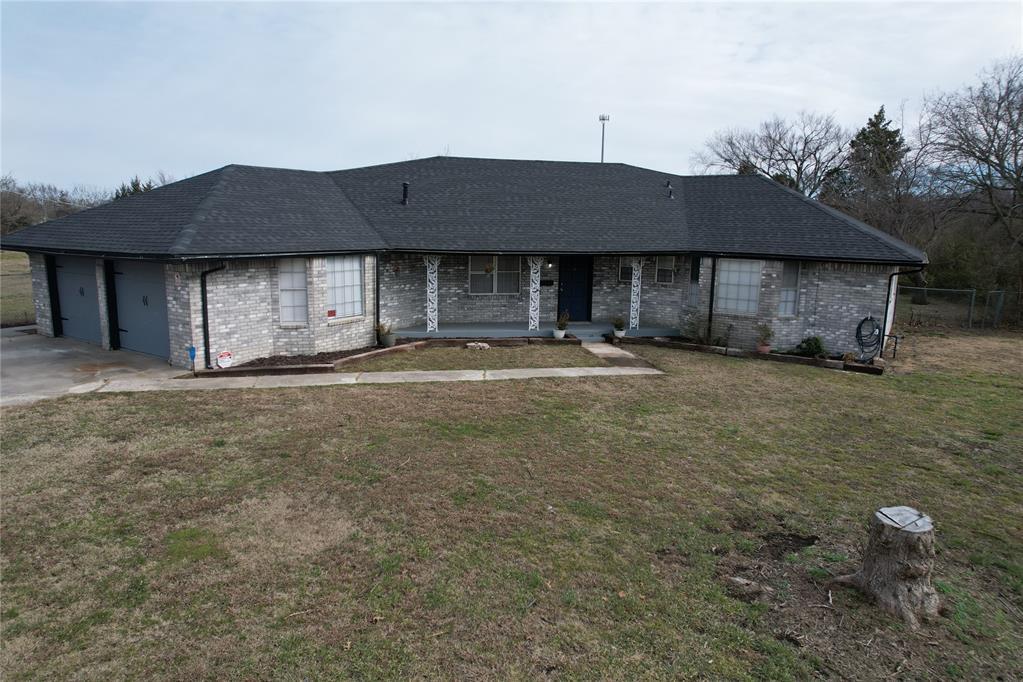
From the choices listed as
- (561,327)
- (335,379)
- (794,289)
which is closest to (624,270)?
(561,327)

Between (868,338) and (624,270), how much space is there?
23.3 feet

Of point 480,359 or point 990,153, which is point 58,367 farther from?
point 990,153

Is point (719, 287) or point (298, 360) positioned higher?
point (719, 287)

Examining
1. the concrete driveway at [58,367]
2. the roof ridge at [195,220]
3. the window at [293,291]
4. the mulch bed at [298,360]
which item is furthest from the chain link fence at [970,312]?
the concrete driveway at [58,367]

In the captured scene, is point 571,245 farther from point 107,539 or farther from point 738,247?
point 107,539

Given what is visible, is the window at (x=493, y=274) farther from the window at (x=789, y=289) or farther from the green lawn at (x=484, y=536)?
the green lawn at (x=484, y=536)

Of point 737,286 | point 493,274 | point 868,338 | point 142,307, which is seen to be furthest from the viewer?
point 493,274

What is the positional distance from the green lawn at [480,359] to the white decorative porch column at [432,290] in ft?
4.30

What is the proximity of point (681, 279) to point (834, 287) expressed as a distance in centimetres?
413

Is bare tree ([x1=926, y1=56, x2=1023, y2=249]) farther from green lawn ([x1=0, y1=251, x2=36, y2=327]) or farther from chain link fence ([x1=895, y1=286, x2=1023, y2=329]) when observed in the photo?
green lawn ([x1=0, y1=251, x2=36, y2=327])

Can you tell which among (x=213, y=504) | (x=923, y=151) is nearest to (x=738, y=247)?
(x=213, y=504)

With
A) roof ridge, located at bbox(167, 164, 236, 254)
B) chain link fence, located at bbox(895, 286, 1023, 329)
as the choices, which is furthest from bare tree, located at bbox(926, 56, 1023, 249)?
roof ridge, located at bbox(167, 164, 236, 254)

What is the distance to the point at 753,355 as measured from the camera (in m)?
15.8

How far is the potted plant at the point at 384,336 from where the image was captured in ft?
51.0
